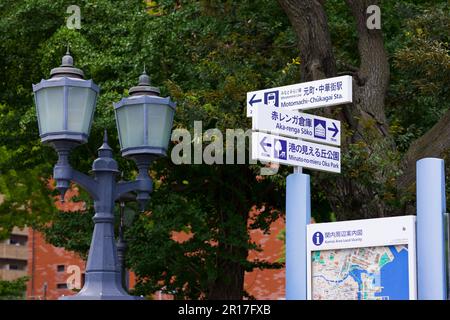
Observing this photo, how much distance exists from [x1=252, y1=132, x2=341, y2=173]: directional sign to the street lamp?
96 cm

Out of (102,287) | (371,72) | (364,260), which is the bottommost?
(102,287)

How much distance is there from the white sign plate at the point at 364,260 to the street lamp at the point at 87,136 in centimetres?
198

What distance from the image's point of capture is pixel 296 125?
11.2 m

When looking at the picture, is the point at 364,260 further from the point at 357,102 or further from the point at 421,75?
the point at 421,75

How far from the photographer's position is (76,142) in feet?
33.6

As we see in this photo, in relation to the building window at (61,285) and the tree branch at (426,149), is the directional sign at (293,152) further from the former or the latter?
the building window at (61,285)

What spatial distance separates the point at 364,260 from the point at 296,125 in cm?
171

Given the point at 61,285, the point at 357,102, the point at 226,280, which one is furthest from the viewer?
the point at 61,285

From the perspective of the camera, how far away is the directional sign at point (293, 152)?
10750mm

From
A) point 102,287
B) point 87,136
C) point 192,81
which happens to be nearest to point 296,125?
point 87,136

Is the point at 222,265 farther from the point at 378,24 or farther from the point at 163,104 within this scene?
the point at 163,104

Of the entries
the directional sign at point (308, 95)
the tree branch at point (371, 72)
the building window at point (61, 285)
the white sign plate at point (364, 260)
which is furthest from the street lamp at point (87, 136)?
the building window at point (61, 285)

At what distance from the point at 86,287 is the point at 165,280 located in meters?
14.9
